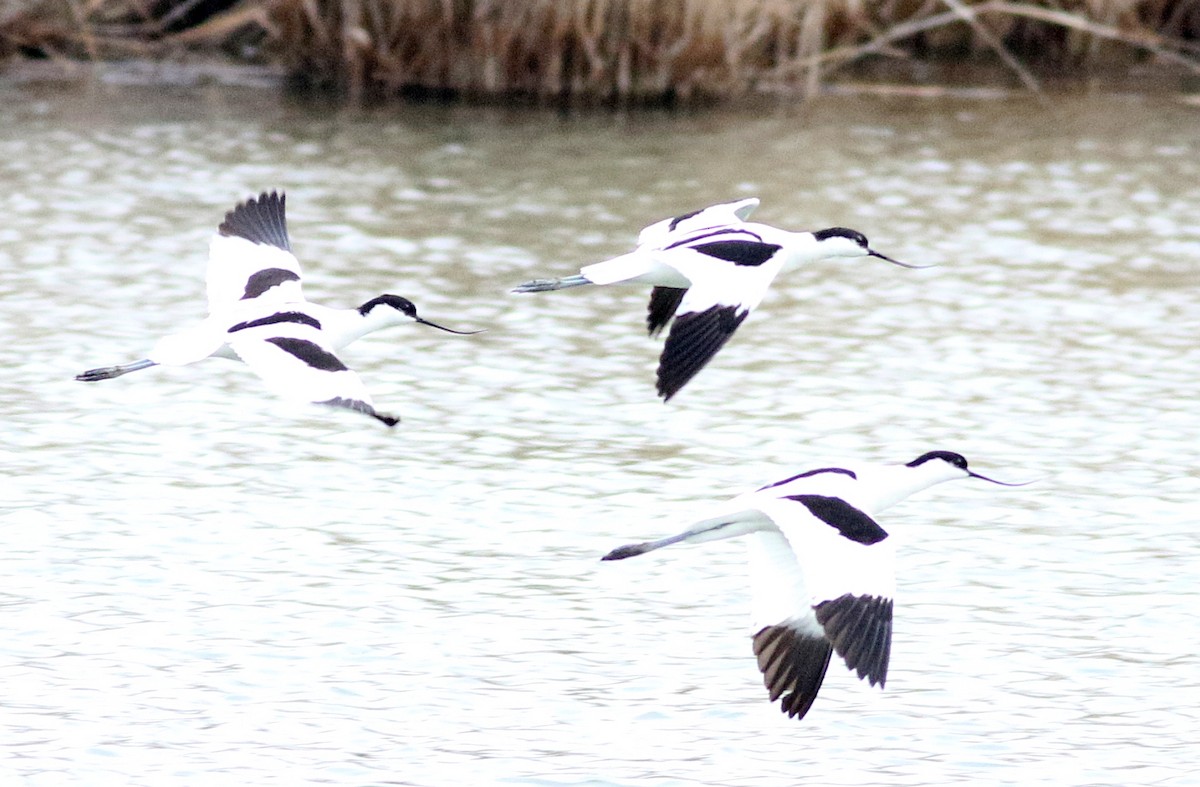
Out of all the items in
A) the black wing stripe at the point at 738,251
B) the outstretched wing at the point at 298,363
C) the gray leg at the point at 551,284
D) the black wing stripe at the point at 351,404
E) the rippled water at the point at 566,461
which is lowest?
the rippled water at the point at 566,461

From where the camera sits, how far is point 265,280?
22.2 feet

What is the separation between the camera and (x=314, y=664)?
6234 millimetres

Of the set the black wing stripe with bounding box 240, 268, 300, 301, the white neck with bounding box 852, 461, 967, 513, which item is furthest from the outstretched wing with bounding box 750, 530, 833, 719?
the black wing stripe with bounding box 240, 268, 300, 301

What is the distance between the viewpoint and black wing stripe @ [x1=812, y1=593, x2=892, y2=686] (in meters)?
4.99

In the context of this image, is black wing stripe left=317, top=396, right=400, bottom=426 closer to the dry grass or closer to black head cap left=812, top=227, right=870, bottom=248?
black head cap left=812, top=227, right=870, bottom=248

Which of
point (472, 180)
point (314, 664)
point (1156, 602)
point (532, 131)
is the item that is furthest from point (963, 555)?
point (532, 131)

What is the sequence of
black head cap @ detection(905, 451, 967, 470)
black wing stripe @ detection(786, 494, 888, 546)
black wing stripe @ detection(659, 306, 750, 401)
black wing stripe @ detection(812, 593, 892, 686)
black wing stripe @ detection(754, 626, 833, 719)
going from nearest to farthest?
1. black wing stripe @ detection(812, 593, 892, 686)
2. black wing stripe @ detection(754, 626, 833, 719)
3. black wing stripe @ detection(786, 494, 888, 546)
4. black wing stripe @ detection(659, 306, 750, 401)
5. black head cap @ detection(905, 451, 967, 470)

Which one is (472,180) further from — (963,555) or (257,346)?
(257,346)

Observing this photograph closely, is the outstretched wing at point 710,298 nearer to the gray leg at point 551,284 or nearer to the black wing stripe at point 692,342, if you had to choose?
the black wing stripe at point 692,342

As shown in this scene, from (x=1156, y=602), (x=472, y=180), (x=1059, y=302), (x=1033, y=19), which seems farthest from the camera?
(x=1033, y=19)

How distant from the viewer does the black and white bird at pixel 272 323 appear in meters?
5.60

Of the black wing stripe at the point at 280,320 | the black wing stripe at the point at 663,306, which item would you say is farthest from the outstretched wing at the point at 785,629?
the black wing stripe at the point at 280,320

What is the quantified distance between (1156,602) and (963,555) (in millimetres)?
658

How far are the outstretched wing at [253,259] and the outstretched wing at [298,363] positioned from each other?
518 millimetres
